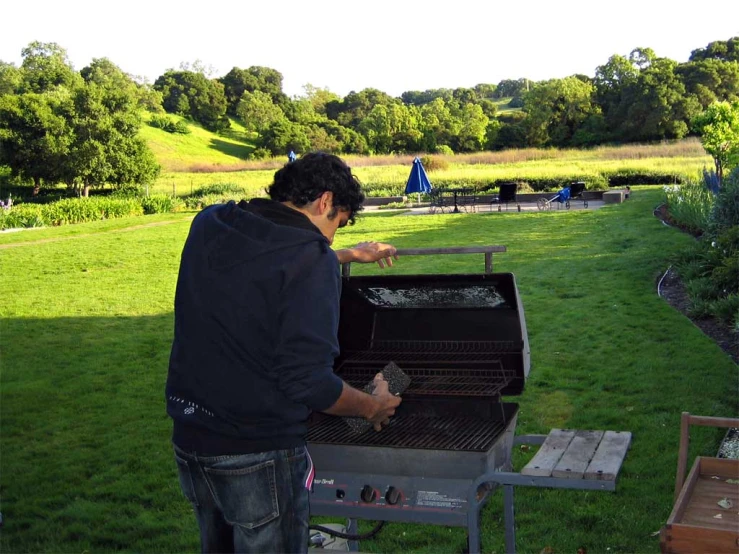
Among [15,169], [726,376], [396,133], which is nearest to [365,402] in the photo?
[726,376]

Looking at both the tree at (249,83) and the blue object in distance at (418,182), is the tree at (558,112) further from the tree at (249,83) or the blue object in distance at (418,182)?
the blue object in distance at (418,182)

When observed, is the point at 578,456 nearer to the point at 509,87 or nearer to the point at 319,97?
the point at 319,97

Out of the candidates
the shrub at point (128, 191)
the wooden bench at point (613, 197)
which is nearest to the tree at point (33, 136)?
the shrub at point (128, 191)

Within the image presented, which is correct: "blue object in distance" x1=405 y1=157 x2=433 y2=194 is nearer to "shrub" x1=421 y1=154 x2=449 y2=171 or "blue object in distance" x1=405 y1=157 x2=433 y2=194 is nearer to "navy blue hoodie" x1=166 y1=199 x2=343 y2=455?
"shrub" x1=421 y1=154 x2=449 y2=171

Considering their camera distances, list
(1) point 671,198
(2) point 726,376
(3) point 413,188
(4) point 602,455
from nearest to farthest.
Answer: (4) point 602,455
(2) point 726,376
(1) point 671,198
(3) point 413,188

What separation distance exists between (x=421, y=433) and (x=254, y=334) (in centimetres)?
126

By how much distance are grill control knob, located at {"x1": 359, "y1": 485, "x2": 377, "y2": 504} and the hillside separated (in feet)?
166

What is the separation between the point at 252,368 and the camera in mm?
2018

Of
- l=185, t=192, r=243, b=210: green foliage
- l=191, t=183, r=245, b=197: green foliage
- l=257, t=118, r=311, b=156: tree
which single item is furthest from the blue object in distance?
l=257, t=118, r=311, b=156: tree

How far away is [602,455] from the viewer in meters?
2.82

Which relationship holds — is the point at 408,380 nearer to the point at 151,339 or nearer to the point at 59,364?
the point at 59,364

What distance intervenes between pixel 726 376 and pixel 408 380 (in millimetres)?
3993

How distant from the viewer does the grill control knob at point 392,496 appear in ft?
8.84

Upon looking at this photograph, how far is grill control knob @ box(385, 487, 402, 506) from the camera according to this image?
2.69 metres
